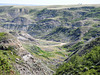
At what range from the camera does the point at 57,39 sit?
16550 cm

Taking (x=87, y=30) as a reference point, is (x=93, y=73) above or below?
above

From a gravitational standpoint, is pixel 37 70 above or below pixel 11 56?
below

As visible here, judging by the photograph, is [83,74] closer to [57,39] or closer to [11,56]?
[11,56]

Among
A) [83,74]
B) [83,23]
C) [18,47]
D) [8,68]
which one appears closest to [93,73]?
[83,74]

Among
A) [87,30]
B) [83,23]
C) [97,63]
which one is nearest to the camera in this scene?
[97,63]

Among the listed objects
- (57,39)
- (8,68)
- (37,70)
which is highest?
(8,68)

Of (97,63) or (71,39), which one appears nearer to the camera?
(97,63)

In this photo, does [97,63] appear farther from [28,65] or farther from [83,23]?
[83,23]

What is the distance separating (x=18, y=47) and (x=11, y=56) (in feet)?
16.6

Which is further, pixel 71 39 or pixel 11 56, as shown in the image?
pixel 71 39

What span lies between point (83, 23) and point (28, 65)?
498 feet

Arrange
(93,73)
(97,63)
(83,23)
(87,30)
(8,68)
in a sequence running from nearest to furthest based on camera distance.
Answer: (93,73) → (97,63) → (8,68) → (87,30) → (83,23)

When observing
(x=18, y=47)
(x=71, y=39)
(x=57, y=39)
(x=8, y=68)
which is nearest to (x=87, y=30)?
(x=71, y=39)

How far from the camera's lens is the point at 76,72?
25.9 m
